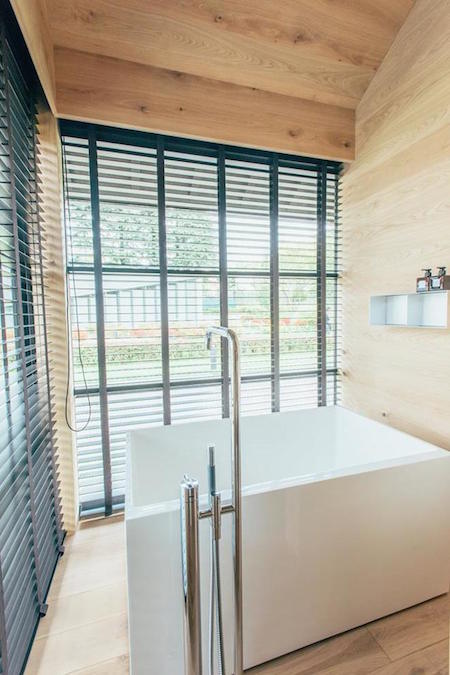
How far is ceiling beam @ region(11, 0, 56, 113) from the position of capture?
145 centimetres

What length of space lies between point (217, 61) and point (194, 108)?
0.29m

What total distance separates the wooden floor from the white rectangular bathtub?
51 millimetres

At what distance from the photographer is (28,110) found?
1796 millimetres

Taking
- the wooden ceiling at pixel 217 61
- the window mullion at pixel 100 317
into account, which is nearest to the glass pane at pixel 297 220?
the wooden ceiling at pixel 217 61

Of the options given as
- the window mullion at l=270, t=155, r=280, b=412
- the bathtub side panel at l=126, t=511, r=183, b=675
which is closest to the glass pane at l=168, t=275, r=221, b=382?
the window mullion at l=270, t=155, r=280, b=412

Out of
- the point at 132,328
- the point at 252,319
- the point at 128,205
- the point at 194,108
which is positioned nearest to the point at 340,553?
the point at 252,319

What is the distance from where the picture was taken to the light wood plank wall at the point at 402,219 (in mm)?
2031

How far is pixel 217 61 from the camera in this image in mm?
2213

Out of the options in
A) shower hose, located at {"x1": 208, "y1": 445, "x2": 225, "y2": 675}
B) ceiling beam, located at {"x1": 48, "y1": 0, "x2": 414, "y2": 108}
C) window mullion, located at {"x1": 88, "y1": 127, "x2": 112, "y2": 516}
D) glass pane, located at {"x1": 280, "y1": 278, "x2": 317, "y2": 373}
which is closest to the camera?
shower hose, located at {"x1": 208, "y1": 445, "x2": 225, "y2": 675}

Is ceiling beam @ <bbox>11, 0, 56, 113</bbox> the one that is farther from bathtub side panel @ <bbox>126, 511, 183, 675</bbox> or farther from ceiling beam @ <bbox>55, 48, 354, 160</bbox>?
bathtub side panel @ <bbox>126, 511, 183, 675</bbox>

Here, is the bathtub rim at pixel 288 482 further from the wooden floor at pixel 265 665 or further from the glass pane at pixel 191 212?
the glass pane at pixel 191 212

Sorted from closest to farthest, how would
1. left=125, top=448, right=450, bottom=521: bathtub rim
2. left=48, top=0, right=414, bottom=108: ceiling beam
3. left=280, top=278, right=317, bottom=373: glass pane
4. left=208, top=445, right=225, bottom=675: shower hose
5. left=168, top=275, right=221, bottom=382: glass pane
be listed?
left=208, top=445, right=225, bottom=675: shower hose, left=125, top=448, right=450, bottom=521: bathtub rim, left=48, top=0, right=414, bottom=108: ceiling beam, left=168, top=275, right=221, bottom=382: glass pane, left=280, top=278, right=317, bottom=373: glass pane

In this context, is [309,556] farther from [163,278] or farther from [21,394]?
[163,278]

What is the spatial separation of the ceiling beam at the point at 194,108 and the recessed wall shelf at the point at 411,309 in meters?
1.16
